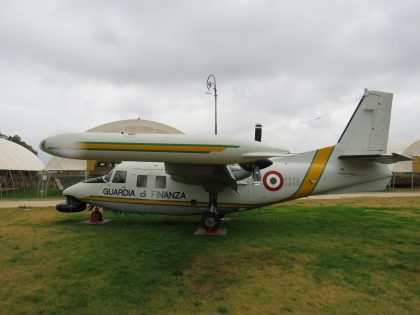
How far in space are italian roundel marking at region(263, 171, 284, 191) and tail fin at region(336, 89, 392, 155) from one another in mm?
2659

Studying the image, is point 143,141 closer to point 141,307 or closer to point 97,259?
point 141,307

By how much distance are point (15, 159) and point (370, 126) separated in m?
33.1

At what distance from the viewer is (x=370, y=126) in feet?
39.5

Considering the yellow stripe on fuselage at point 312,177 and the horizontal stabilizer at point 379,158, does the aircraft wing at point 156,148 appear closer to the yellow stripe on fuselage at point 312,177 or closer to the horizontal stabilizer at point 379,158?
the horizontal stabilizer at point 379,158

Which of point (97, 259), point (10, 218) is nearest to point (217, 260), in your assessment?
point (97, 259)

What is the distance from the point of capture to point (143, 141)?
6.10 m

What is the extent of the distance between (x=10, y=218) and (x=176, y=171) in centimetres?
978

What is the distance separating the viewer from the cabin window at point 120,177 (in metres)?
12.8

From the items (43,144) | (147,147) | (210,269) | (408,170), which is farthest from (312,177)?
(408,170)

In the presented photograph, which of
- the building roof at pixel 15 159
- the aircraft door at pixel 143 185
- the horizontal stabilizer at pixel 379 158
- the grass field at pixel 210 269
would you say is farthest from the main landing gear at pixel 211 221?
the building roof at pixel 15 159

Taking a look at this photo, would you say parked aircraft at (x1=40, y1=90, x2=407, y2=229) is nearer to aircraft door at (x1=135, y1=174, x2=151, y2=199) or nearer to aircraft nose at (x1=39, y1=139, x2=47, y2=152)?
aircraft door at (x1=135, y1=174, x2=151, y2=199)

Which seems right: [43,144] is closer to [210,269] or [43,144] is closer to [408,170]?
[210,269]

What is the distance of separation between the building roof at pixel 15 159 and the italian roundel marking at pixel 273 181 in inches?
1064

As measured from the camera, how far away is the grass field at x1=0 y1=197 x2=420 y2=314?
18.5 feet
